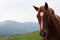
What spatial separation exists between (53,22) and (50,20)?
11.5 inches

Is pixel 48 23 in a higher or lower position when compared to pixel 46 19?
lower

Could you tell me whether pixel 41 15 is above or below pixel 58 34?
above

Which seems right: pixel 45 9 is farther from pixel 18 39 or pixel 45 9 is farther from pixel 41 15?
pixel 18 39

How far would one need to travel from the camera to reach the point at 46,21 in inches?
506

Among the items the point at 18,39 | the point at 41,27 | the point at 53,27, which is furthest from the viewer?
the point at 18,39

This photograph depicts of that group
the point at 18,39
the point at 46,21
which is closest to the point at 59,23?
the point at 46,21

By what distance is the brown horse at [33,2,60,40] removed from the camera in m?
12.7

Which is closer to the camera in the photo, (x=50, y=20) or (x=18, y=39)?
(x=50, y=20)

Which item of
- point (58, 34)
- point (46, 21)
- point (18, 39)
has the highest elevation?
point (46, 21)

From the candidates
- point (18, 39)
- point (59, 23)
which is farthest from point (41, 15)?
point (18, 39)

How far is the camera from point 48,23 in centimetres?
1298

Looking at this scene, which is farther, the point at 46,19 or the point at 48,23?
the point at 48,23

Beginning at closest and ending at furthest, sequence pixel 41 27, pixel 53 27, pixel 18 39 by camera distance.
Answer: pixel 41 27
pixel 53 27
pixel 18 39

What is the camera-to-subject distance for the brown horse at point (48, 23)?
12719 millimetres
